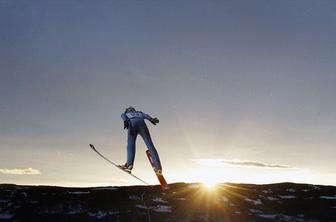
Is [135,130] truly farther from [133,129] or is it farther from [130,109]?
[130,109]

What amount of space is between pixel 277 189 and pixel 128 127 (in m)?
6.71

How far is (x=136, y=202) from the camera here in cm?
1257

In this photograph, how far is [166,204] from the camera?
12.5 meters

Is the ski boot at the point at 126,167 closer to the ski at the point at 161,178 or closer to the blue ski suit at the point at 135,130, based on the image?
the blue ski suit at the point at 135,130

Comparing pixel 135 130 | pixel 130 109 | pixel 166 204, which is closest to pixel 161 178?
pixel 135 130

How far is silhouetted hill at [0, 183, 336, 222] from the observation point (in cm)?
1170

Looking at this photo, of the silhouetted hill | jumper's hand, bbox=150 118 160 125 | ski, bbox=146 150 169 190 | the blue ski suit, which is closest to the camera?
the silhouetted hill

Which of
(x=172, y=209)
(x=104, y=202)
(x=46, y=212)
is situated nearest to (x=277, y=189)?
(x=172, y=209)

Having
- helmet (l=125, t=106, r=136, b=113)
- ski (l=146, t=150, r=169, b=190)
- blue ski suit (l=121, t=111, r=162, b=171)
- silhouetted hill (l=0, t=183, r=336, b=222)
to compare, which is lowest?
silhouetted hill (l=0, t=183, r=336, b=222)

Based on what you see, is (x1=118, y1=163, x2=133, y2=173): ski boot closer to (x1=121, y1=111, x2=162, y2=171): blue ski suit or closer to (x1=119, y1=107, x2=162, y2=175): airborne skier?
(x1=119, y1=107, x2=162, y2=175): airborne skier

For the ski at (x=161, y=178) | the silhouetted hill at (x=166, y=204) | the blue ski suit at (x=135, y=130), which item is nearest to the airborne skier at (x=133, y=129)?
the blue ski suit at (x=135, y=130)

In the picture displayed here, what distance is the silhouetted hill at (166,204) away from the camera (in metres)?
11.7

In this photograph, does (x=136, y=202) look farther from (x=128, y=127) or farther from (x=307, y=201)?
(x=128, y=127)

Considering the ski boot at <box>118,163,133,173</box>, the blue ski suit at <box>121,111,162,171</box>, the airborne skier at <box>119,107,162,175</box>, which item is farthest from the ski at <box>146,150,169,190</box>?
the ski boot at <box>118,163,133,173</box>
